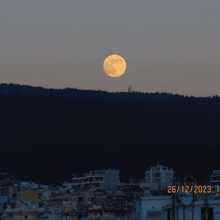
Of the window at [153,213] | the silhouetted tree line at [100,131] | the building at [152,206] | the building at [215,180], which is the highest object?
the silhouetted tree line at [100,131]

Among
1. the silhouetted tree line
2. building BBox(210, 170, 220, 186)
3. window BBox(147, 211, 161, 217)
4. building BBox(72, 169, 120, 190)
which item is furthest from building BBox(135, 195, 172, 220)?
the silhouetted tree line

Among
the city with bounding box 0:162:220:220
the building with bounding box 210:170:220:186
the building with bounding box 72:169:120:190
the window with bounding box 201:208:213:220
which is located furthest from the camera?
the building with bounding box 72:169:120:190

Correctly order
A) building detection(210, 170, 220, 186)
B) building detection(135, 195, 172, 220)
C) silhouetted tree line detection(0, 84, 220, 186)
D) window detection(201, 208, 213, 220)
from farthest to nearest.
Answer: silhouetted tree line detection(0, 84, 220, 186)
building detection(210, 170, 220, 186)
building detection(135, 195, 172, 220)
window detection(201, 208, 213, 220)

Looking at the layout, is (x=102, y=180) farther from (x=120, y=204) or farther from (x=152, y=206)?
(x=152, y=206)

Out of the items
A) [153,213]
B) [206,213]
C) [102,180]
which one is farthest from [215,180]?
[206,213]

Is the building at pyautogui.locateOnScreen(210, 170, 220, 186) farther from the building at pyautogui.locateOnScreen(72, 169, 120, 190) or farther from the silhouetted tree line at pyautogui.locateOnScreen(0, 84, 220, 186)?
the silhouetted tree line at pyautogui.locateOnScreen(0, 84, 220, 186)

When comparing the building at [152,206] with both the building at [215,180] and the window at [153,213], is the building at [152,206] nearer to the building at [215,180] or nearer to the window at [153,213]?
the window at [153,213]

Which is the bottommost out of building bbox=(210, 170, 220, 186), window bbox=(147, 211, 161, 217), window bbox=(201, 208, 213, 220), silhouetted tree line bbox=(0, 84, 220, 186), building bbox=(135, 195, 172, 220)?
window bbox=(201, 208, 213, 220)

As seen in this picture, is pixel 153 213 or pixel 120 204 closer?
pixel 153 213

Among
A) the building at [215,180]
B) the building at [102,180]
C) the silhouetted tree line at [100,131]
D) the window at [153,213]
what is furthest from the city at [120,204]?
the silhouetted tree line at [100,131]
